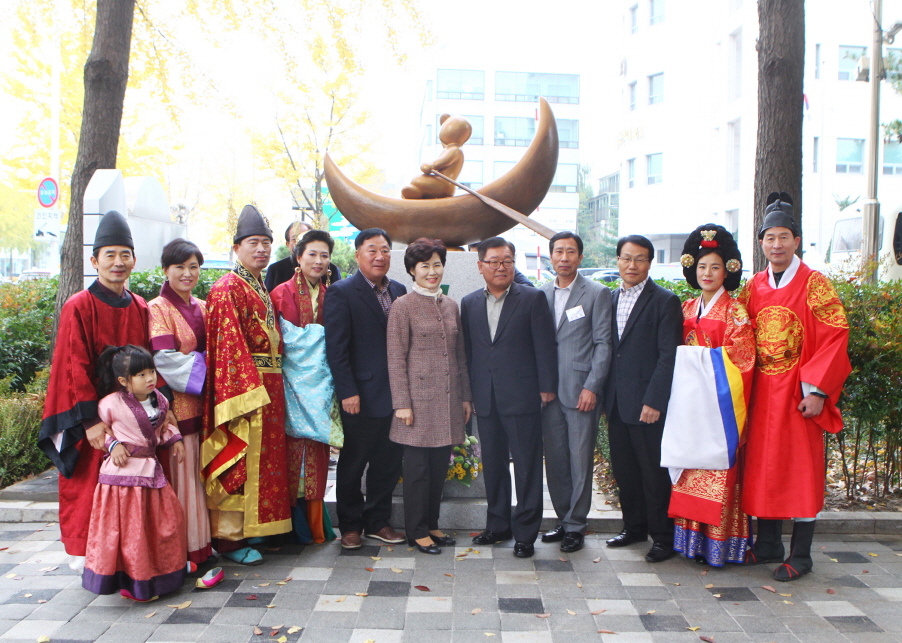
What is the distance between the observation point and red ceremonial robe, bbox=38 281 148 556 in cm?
318

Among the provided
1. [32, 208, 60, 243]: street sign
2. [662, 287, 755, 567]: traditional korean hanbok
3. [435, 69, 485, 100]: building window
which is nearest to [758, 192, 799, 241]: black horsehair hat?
[662, 287, 755, 567]: traditional korean hanbok

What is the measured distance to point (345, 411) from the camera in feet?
12.4

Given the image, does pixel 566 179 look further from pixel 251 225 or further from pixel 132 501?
pixel 132 501

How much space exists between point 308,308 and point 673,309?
2010mm

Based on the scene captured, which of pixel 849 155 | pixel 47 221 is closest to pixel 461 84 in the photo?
pixel 849 155

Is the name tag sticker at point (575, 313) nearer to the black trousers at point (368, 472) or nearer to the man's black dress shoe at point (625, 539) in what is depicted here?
the black trousers at point (368, 472)

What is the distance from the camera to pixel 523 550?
377 centimetres

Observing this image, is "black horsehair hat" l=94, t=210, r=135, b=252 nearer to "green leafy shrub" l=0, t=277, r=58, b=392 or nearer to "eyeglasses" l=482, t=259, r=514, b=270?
"eyeglasses" l=482, t=259, r=514, b=270

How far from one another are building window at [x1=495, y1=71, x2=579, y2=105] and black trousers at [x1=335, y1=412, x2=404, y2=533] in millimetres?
34384

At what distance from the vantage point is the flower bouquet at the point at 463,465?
14.0 ft

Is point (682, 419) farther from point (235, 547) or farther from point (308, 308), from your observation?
point (235, 547)

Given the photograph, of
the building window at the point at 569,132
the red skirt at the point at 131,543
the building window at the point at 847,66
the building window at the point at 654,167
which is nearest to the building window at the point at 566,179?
the building window at the point at 569,132

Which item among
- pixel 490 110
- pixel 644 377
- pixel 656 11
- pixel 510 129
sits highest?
pixel 656 11

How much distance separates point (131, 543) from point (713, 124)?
26820mm
